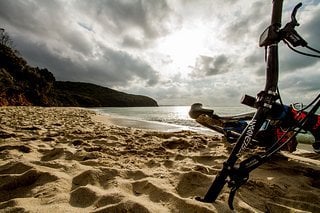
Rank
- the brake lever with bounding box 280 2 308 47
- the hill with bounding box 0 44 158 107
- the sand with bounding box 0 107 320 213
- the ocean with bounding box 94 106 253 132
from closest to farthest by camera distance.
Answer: the brake lever with bounding box 280 2 308 47, the sand with bounding box 0 107 320 213, the ocean with bounding box 94 106 253 132, the hill with bounding box 0 44 158 107

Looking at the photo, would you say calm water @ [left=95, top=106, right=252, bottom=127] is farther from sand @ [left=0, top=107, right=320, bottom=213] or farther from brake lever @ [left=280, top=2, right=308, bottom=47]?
brake lever @ [left=280, top=2, right=308, bottom=47]

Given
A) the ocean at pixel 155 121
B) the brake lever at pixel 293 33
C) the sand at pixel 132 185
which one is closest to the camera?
the brake lever at pixel 293 33

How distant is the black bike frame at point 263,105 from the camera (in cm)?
187

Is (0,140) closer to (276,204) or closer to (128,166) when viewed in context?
(128,166)

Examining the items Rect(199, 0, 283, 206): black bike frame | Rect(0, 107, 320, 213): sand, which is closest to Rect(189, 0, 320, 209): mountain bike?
Rect(199, 0, 283, 206): black bike frame

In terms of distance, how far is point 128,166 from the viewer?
335cm

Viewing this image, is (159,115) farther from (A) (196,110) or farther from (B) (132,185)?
(B) (132,185)

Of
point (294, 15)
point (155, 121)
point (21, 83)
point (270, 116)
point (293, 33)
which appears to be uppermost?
point (21, 83)

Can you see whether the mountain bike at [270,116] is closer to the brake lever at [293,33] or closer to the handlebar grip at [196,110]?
the brake lever at [293,33]

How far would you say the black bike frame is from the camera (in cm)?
187

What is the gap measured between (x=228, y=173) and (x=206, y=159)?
2.33m

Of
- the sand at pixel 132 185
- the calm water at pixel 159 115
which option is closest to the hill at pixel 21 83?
the calm water at pixel 159 115

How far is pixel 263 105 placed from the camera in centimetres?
189

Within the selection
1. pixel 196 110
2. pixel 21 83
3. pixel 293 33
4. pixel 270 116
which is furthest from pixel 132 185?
pixel 21 83
